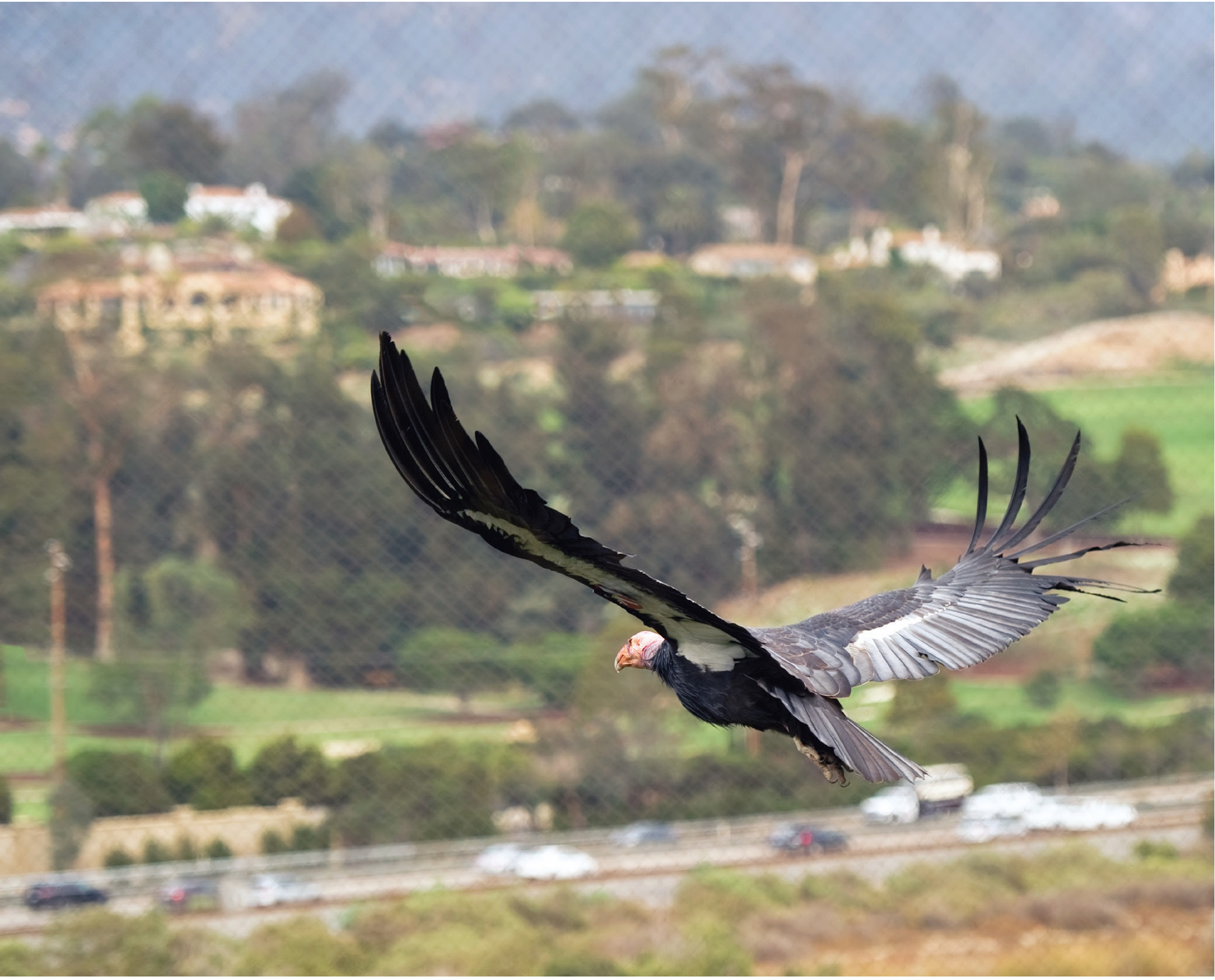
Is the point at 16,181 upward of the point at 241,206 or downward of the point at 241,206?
upward

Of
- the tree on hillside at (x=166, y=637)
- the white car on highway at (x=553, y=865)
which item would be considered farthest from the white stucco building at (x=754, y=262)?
the white car on highway at (x=553, y=865)

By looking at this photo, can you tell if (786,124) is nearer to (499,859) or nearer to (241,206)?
(241,206)

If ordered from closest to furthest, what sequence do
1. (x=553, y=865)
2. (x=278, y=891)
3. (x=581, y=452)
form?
(x=278, y=891)
(x=553, y=865)
(x=581, y=452)

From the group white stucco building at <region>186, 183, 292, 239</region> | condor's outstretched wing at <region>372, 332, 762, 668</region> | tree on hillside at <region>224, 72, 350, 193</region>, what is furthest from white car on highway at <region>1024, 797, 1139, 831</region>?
tree on hillside at <region>224, 72, 350, 193</region>

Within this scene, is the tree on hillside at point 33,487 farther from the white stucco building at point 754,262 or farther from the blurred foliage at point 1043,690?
the blurred foliage at point 1043,690

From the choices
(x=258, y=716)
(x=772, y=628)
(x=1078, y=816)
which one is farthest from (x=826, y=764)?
(x=258, y=716)

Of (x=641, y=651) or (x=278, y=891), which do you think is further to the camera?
(x=278, y=891)
